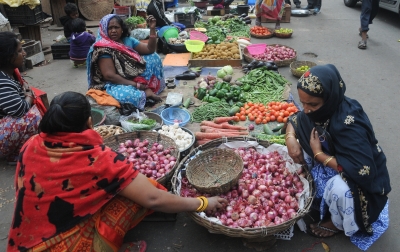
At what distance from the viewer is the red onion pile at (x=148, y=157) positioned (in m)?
2.84

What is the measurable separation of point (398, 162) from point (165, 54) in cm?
487

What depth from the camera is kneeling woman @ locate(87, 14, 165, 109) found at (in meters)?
4.11

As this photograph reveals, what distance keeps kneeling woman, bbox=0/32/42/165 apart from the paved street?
0.33 meters

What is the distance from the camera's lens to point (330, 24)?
894 centimetres

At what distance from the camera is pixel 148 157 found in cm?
306

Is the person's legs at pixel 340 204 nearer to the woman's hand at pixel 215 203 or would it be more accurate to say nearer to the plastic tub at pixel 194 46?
the woman's hand at pixel 215 203

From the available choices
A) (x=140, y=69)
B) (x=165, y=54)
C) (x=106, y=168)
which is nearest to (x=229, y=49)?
(x=165, y=54)

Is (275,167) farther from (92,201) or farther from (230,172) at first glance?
(92,201)

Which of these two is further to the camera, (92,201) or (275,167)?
(275,167)

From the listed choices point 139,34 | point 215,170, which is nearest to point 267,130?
point 215,170

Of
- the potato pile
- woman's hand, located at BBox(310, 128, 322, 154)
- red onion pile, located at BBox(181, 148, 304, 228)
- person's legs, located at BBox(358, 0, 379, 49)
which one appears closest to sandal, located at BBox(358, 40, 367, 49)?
person's legs, located at BBox(358, 0, 379, 49)

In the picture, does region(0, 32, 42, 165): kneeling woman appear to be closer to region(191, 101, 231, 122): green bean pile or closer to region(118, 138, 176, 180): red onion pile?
region(118, 138, 176, 180): red onion pile

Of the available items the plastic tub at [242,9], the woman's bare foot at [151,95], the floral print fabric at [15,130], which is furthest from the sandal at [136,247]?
the plastic tub at [242,9]

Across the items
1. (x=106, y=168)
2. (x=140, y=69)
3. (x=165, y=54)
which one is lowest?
(x=165, y=54)
